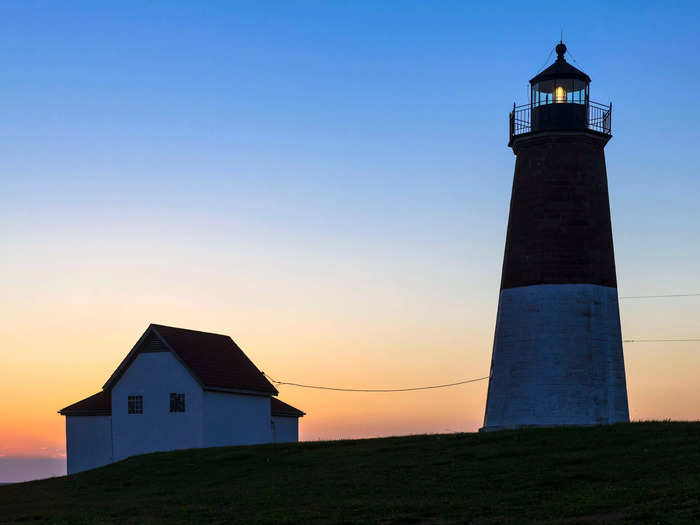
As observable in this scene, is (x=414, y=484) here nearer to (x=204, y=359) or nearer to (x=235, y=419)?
(x=235, y=419)

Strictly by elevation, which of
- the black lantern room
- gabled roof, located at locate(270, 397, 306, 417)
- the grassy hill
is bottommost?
the grassy hill

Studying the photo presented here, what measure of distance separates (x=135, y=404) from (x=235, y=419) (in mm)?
4919

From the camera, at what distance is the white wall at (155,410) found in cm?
4447

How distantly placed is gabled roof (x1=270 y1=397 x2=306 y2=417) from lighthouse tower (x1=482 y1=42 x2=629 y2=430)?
56.5 ft

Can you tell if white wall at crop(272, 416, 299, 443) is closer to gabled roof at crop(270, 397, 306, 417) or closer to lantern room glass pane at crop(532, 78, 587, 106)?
gabled roof at crop(270, 397, 306, 417)

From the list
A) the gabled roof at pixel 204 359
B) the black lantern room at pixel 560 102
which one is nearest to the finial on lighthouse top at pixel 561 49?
the black lantern room at pixel 560 102

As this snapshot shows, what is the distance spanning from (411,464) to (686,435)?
26.3 ft

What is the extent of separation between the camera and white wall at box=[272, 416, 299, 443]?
4978cm

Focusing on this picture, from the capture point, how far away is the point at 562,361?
3388cm

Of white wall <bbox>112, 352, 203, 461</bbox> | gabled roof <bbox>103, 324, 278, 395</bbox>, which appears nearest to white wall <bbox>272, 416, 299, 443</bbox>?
gabled roof <bbox>103, 324, 278, 395</bbox>

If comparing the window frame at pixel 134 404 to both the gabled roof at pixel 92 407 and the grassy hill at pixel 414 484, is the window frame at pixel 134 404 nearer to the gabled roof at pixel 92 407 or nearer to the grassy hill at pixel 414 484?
the gabled roof at pixel 92 407

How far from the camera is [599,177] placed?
1419 inches

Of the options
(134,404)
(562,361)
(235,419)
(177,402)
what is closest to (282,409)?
(235,419)

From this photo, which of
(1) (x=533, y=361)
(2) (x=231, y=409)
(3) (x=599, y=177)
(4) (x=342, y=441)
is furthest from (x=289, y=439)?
(3) (x=599, y=177)
